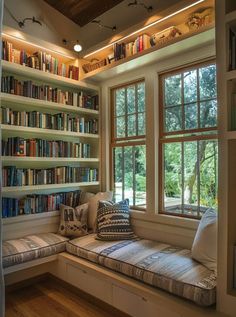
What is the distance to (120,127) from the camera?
11.5 feet

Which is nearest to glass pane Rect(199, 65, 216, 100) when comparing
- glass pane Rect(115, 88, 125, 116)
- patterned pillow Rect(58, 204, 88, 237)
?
glass pane Rect(115, 88, 125, 116)

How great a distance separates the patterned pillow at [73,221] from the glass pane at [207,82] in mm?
1941

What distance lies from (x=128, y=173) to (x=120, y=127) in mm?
647

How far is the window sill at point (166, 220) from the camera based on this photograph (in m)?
2.55

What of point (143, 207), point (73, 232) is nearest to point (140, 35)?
point (143, 207)

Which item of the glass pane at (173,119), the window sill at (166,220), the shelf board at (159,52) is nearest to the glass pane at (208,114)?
the glass pane at (173,119)

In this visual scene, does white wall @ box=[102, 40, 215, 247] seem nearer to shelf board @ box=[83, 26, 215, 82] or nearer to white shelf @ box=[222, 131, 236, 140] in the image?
shelf board @ box=[83, 26, 215, 82]

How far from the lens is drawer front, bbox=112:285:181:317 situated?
6.42ft

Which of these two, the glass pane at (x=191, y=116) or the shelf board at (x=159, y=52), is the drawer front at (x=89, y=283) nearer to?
the glass pane at (x=191, y=116)

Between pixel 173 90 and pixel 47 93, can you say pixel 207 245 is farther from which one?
pixel 47 93

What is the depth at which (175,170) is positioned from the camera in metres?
2.85

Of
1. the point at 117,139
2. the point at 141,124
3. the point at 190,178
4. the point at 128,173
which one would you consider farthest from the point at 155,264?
the point at 117,139

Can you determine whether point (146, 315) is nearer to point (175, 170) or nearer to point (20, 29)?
point (175, 170)

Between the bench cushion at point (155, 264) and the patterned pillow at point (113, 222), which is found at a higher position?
the patterned pillow at point (113, 222)
